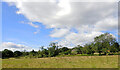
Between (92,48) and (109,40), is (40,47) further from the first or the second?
(109,40)

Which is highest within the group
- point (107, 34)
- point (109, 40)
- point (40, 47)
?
point (107, 34)

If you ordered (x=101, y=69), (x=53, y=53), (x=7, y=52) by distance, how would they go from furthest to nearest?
1. (x=7, y=52)
2. (x=53, y=53)
3. (x=101, y=69)

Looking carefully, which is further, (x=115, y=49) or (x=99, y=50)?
(x=99, y=50)

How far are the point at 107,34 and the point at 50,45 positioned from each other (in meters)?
32.0

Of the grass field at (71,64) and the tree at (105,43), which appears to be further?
the tree at (105,43)

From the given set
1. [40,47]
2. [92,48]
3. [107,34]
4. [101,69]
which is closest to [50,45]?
[40,47]

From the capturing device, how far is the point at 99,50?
4372 cm

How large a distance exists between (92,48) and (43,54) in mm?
26206

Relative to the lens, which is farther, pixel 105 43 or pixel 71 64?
pixel 105 43

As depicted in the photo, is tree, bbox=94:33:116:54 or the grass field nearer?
the grass field

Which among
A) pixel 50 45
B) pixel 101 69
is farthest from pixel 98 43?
pixel 101 69

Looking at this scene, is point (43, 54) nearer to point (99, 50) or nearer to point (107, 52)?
point (99, 50)

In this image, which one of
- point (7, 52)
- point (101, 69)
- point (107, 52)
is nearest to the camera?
point (101, 69)

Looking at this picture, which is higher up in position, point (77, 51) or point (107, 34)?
point (107, 34)
